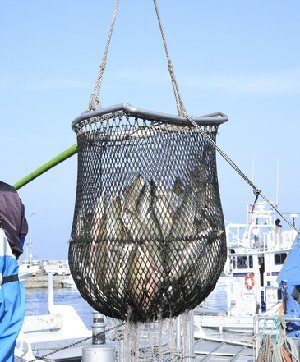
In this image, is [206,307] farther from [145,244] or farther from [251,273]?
[145,244]

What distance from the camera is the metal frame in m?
3.75

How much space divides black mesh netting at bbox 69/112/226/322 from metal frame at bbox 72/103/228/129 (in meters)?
0.04

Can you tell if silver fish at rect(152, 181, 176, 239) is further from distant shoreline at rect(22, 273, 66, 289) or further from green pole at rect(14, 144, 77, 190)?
distant shoreline at rect(22, 273, 66, 289)

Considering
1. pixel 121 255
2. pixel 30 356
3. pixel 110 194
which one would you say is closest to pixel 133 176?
pixel 110 194

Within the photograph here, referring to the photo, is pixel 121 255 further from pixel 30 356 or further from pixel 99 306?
pixel 30 356

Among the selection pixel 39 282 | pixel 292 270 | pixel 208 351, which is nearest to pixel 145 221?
pixel 292 270

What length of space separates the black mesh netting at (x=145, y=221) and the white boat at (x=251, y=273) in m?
16.0

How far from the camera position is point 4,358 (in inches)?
136

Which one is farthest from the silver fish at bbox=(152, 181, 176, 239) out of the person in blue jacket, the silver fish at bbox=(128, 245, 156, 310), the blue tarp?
→ the blue tarp

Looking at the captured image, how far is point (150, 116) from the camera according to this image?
380cm

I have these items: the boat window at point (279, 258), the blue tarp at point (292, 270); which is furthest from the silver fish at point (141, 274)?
the boat window at point (279, 258)

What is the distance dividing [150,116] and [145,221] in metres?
0.55

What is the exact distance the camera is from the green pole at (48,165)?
181 inches

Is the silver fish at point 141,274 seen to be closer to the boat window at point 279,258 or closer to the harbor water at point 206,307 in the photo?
the harbor water at point 206,307
